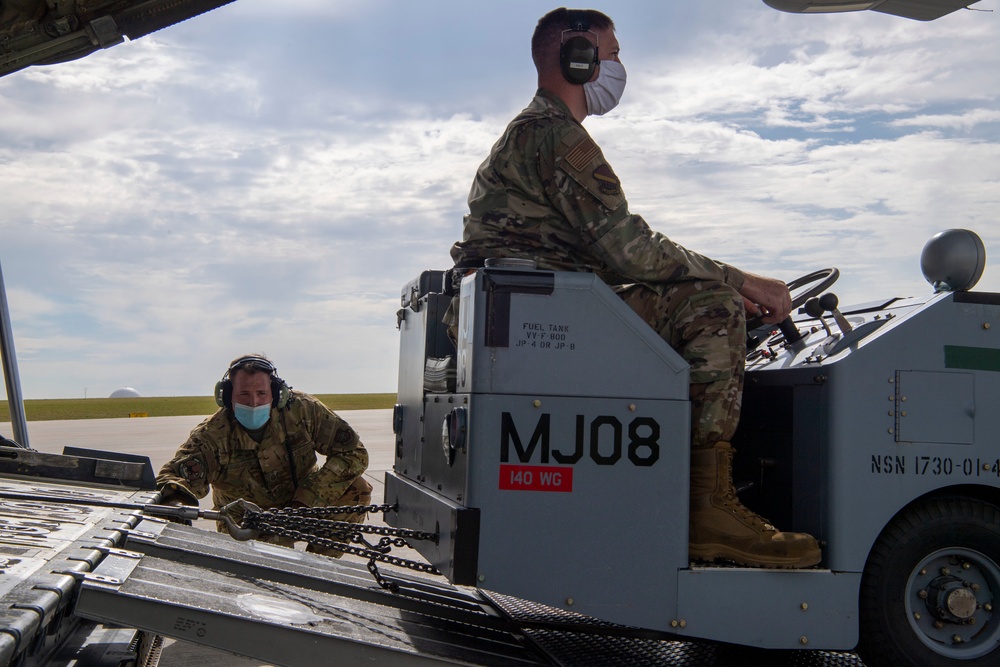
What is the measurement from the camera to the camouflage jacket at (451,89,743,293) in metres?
3.19

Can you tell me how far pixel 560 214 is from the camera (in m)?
3.31

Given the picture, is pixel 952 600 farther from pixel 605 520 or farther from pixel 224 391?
pixel 224 391

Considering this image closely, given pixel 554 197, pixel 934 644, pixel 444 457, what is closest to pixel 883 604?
pixel 934 644

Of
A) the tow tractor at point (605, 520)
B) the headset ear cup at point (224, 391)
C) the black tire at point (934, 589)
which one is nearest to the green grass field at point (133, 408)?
the headset ear cup at point (224, 391)

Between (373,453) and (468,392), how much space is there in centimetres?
1065

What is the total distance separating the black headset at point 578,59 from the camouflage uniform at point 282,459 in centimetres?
282

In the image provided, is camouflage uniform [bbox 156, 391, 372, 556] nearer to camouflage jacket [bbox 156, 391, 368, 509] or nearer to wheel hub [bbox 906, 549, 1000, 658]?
camouflage jacket [bbox 156, 391, 368, 509]

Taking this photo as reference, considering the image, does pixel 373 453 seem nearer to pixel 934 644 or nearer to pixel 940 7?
pixel 940 7

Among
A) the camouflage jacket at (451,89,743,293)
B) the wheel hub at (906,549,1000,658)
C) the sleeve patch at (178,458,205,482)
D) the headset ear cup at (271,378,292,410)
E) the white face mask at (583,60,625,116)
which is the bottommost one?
the wheel hub at (906,549,1000,658)

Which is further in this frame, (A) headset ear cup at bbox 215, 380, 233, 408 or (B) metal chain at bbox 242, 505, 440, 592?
(A) headset ear cup at bbox 215, 380, 233, 408

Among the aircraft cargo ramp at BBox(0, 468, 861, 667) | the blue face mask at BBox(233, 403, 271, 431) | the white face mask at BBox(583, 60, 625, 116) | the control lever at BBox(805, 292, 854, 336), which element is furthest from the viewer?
the blue face mask at BBox(233, 403, 271, 431)

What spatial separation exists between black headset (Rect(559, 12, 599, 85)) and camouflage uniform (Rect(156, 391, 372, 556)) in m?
2.82

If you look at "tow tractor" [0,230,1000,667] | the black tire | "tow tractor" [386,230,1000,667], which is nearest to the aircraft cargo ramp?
"tow tractor" [0,230,1000,667]

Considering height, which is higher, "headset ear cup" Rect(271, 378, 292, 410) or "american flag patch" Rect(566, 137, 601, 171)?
"american flag patch" Rect(566, 137, 601, 171)
